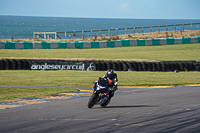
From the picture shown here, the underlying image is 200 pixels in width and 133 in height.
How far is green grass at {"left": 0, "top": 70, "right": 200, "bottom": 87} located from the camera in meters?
20.1

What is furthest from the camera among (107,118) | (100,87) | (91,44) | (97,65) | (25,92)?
(91,44)

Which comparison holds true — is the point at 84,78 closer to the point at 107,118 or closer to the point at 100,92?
the point at 100,92

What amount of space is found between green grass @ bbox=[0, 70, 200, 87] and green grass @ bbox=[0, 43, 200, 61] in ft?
19.1

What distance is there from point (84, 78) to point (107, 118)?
12603 mm

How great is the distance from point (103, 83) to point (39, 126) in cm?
334

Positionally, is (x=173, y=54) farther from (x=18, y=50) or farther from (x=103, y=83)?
(x=103, y=83)

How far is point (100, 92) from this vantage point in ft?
36.2

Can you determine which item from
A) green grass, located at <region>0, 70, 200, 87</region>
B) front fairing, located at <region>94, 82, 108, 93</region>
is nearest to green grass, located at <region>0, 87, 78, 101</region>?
green grass, located at <region>0, 70, 200, 87</region>

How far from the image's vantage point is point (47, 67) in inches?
1012

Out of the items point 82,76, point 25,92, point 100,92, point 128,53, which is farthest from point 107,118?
point 128,53

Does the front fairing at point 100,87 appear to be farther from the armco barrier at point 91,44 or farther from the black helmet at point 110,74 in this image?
the armco barrier at point 91,44

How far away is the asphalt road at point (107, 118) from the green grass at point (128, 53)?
59.3 feet

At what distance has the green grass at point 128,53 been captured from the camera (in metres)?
30.4

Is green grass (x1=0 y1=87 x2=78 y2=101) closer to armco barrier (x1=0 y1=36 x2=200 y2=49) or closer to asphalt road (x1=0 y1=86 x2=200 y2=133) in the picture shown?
asphalt road (x1=0 y1=86 x2=200 y2=133)
